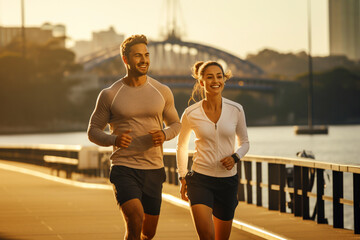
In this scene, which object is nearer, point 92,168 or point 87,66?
point 92,168

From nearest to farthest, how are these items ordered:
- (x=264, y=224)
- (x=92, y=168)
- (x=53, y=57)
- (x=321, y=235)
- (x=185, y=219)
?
(x=321, y=235)
(x=264, y=224)
(x=185, y=219)
(x=92, y=168)
(x=53, y=57)

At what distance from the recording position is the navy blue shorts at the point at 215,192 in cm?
697

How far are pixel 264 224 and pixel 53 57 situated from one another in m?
127

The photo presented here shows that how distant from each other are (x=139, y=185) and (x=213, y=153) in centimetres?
61

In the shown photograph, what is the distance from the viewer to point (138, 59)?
688 centimetres

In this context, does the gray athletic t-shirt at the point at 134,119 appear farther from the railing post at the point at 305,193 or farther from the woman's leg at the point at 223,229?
the railing post at the point at 305,193

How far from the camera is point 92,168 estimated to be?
951 inches

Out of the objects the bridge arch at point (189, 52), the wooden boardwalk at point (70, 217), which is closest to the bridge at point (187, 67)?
the bridge arch at point (189, 52)

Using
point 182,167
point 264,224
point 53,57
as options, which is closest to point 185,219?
point 264,224

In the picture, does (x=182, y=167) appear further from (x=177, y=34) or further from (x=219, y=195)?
(x=177, y=34)

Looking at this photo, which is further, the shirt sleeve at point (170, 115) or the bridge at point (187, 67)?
the bridge at point (187, 67)

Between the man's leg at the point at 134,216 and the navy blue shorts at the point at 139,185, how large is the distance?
47 millimetres

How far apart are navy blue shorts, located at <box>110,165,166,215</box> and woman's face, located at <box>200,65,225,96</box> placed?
718mm


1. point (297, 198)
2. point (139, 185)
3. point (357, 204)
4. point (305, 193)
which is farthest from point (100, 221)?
point (139, 185)
